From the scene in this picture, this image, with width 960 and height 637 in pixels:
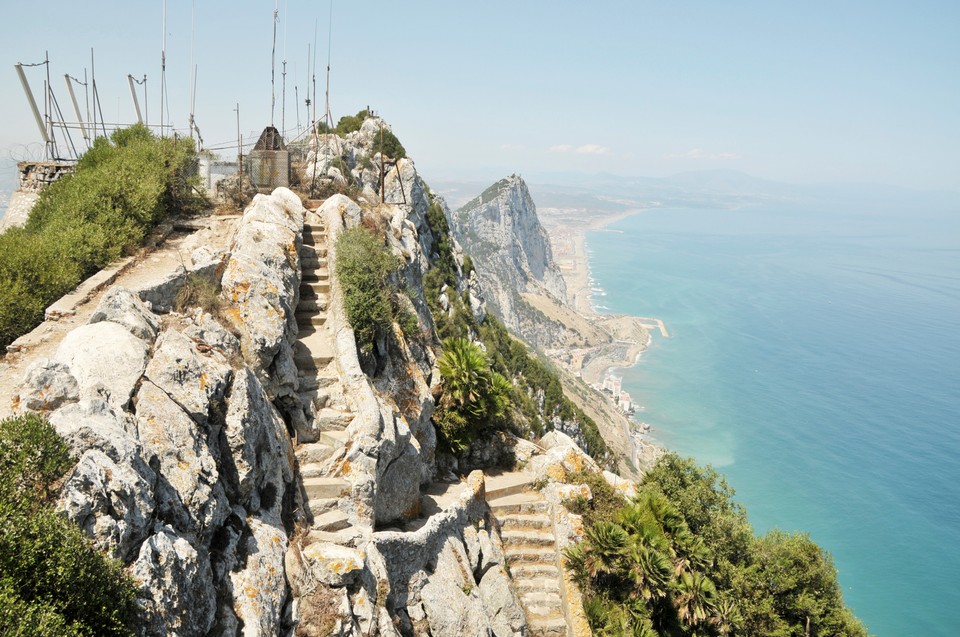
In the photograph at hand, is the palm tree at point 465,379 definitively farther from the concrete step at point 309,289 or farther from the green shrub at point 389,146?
the green shrub at point 389,146

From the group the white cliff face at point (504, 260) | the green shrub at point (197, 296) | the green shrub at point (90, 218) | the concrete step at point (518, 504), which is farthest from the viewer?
the white cliff face at point (504, 260)

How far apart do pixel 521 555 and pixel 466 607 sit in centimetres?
335

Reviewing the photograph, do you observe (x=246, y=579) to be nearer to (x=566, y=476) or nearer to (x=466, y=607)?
(x=466, y=607)

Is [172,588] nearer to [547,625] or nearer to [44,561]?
[44,561]

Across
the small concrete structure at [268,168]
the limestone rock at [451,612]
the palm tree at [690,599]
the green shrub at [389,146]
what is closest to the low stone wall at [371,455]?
the limestone rock at [451,612]

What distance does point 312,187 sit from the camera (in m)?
21.1

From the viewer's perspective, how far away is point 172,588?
19.8 ft

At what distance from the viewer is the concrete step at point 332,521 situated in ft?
33.2

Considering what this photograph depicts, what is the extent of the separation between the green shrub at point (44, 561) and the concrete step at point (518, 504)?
10878 millimetres

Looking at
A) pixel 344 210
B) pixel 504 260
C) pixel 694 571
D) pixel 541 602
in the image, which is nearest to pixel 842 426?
pixel 504 260

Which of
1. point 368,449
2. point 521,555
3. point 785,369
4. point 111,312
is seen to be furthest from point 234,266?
point 785,369

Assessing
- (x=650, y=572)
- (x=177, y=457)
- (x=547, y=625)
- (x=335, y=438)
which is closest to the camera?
(x=177, y=457)

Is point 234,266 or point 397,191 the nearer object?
point 234,266

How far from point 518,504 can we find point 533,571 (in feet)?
6.16
